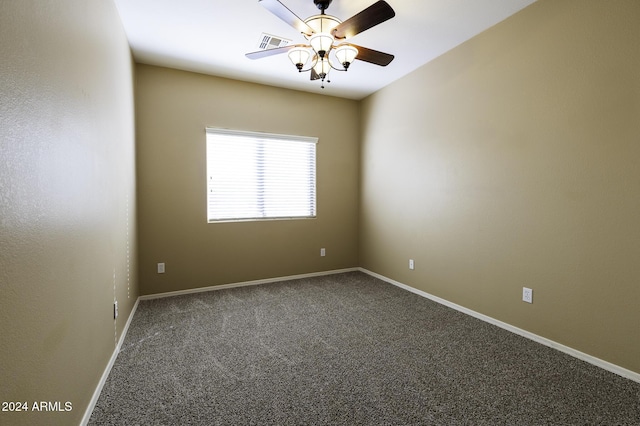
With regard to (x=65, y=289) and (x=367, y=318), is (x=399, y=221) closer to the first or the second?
(x=367, y=318)

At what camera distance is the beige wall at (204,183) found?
3586 millimetres

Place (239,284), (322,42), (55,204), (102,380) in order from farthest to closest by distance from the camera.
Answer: (239,284)
(322,42)
(102,380)
(55,204)

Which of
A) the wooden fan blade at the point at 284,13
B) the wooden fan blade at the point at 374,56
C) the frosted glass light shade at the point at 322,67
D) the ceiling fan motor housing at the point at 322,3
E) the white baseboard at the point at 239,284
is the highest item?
the ceiling fan motor housing at the point at 322,3

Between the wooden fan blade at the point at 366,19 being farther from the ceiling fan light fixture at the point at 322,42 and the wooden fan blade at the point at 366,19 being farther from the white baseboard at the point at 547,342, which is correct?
the white baseboard at the point at 547,342

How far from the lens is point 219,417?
5.34 ft

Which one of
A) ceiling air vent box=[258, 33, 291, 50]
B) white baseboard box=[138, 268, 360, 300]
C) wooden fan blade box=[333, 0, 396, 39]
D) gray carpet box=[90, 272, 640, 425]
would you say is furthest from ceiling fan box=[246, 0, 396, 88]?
white baseboard box=[138, 268, 360, 300]

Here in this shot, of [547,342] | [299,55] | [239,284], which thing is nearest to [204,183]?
[239,284]

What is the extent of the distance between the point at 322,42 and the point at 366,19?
1.15 ft

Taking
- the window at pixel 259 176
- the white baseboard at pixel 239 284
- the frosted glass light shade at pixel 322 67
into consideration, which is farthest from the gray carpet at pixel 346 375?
the frosted glass light shade at pixel 322 67

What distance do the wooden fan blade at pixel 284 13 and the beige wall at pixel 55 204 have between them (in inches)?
41.1

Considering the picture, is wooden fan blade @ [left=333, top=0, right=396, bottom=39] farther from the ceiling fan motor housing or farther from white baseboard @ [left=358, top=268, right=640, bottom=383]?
white baseboard @ [left=358, top=268, right=640, bottom=383]

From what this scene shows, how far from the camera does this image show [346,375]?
2.02m

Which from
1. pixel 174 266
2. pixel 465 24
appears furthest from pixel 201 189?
pixel 465 24

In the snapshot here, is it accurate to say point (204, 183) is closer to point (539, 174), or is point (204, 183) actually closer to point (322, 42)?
point (322, 42)
